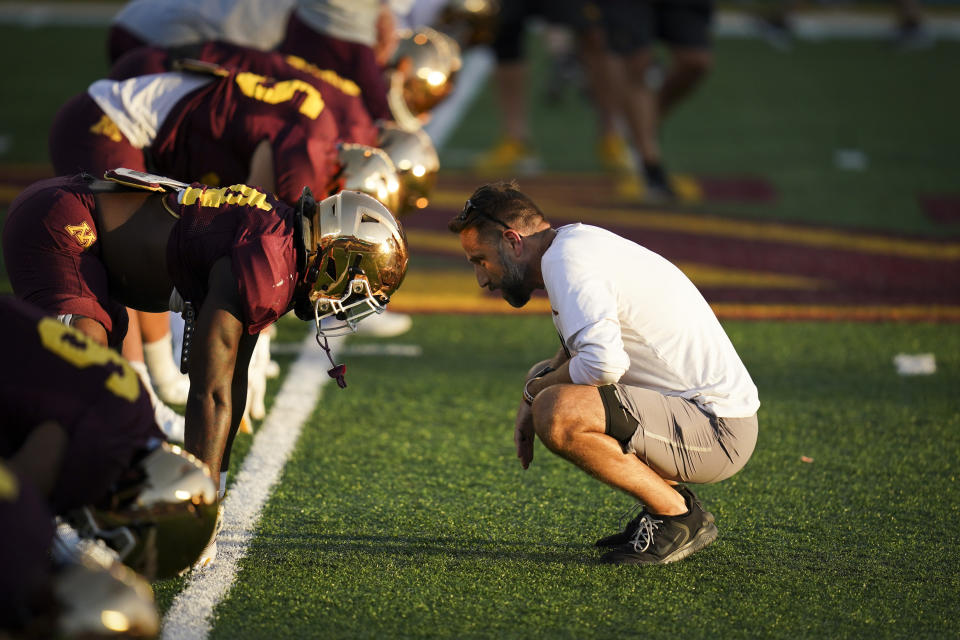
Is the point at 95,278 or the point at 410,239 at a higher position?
the point at 95,278

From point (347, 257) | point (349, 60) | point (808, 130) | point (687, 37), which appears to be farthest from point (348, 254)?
point (808, 130)

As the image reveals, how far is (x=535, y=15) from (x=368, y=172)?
4.29 metres

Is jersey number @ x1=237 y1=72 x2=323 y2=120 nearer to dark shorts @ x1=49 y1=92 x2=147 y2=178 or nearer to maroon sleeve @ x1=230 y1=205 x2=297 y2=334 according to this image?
dark shorts @ x1=49 y1=92 x2=147 y2=178

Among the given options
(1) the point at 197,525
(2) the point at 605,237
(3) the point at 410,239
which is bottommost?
(3) the point at 410,239

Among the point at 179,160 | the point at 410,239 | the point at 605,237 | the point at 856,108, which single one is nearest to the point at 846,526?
the point at 605,237

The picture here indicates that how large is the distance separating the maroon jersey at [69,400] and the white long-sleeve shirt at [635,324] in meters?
Result: 1.13

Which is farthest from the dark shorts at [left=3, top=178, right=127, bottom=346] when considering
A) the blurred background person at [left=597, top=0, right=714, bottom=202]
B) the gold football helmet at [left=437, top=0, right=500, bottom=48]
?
the blurred background person at [left=597, top=0, right=714, bottom=202]

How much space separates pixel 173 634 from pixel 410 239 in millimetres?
4274

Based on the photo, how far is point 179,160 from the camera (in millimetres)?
4465

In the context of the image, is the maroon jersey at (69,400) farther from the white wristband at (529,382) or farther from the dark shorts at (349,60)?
the dark shorts at (349,60)

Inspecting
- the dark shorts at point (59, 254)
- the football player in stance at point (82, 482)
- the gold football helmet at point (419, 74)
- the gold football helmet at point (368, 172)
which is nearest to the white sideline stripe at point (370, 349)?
the gold football helmet at point (368, 172)

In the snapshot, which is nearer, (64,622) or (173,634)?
(64,622)

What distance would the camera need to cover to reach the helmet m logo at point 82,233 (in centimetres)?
339

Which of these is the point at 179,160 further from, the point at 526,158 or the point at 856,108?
the point at 856,108
